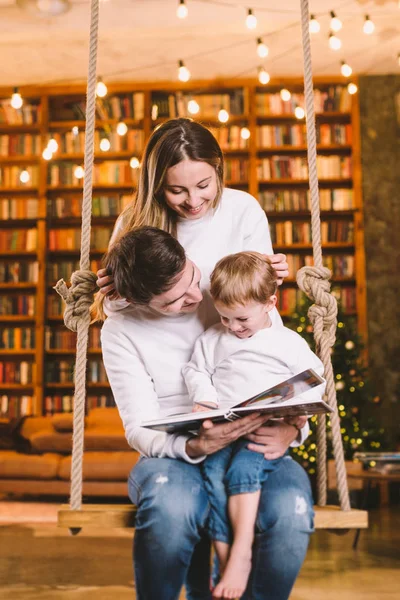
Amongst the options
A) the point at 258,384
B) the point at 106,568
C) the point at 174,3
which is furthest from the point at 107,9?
the point at 258,384

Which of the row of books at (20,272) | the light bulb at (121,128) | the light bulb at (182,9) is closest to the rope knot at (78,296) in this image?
the light bulb at (182,9)

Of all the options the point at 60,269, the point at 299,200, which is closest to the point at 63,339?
the point at 60,269

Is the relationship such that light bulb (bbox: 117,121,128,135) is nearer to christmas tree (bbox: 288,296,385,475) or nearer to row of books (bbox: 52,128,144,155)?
row of books (bbox: 52,128,144,155)

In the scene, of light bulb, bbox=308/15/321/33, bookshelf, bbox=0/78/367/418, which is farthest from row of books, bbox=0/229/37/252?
light bulb, bbox=308/15/321/33

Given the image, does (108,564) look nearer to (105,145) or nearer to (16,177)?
(105,145)


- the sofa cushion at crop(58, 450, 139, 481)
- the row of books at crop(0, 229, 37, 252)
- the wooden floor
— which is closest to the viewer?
the wooden floor

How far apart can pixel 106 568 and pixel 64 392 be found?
297 cm

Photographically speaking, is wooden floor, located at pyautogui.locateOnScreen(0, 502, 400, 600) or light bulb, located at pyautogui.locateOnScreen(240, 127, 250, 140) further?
light bulb, located at pyautogui.locateOnScreen(240, 127, 250, 140)

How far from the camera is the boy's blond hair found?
1554 millimetres

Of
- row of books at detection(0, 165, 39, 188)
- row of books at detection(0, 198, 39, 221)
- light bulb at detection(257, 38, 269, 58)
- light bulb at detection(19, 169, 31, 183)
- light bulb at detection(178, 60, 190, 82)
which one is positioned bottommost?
row of books at detection(0, 198, 39, 221)

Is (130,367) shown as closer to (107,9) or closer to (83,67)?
(107,9)

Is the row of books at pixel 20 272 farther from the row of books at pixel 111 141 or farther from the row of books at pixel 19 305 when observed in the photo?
the row of books at pixel 111 141

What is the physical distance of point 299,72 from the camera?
230 inches

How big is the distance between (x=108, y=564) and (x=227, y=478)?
2001 millimetres
